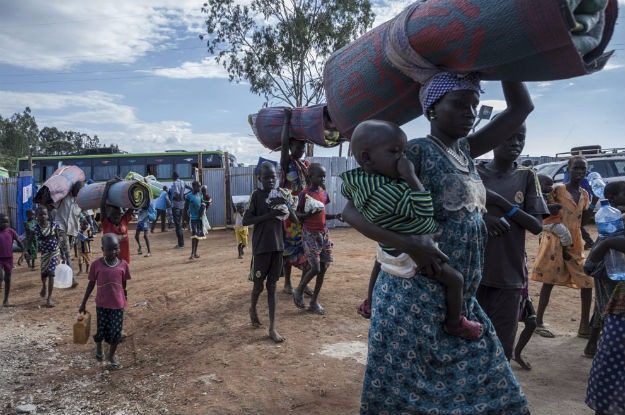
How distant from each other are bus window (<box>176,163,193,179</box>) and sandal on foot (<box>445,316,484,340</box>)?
2024 centimetres

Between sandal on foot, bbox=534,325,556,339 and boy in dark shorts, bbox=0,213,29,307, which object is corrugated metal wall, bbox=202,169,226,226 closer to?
boy in dark shorts, bbox=0,213,29,307

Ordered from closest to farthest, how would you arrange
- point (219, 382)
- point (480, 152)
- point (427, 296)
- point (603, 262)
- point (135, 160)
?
point (427, 296) < point (480, 152) < point (603, 262) < point (219, 382) < point (135, 160)

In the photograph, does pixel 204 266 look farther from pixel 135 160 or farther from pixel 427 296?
pixel 135 160

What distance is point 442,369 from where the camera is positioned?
168 cm

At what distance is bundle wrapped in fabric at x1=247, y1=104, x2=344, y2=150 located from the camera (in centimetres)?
344

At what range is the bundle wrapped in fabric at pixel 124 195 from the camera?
5.01 meters

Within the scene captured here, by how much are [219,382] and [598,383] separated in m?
2.56

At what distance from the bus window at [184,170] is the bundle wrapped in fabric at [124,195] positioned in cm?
1587

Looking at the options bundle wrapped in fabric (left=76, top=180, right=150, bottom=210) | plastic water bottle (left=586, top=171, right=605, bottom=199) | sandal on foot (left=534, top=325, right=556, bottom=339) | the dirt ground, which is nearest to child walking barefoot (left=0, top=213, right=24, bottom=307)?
the dirt ground

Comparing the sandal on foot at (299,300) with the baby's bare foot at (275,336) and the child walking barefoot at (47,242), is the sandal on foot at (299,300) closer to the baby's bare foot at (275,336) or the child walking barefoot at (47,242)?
the baby's bare foot at (275,336)

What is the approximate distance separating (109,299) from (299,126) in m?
2.38

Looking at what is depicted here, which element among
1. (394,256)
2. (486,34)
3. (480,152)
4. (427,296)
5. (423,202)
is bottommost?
(427,296)

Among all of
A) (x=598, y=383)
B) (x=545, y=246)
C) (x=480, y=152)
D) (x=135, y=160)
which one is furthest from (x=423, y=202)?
(x=135, y=160)

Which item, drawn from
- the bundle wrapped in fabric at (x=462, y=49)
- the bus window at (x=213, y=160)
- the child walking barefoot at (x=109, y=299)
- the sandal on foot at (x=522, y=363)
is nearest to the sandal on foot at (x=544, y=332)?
the sandal on foot at (x=522, y=363)
